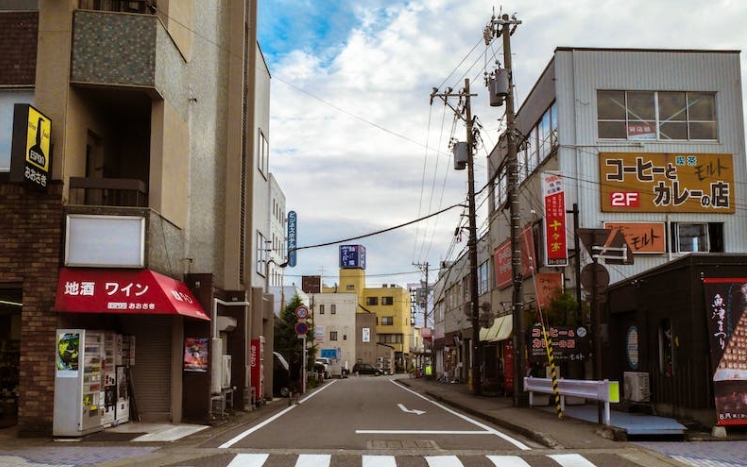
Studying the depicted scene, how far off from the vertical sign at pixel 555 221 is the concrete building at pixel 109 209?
34.6ft

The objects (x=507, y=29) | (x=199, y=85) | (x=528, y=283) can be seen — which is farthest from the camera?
(x=528, y=283)

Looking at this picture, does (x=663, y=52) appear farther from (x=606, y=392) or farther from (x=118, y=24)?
(x=118, y=24)

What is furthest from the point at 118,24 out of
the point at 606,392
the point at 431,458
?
the point at 606,392

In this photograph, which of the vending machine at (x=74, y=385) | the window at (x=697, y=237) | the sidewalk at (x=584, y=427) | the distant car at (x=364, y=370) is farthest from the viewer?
the distant car at (x=364, y=370)

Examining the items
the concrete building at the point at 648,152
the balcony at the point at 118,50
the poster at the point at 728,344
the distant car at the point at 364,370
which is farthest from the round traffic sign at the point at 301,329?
the distant car at the point at 364,370

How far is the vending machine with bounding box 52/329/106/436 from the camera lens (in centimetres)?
1338

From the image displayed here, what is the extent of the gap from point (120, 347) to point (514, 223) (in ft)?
40.9

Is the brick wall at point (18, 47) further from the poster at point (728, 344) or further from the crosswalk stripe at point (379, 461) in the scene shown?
the poster at point (728, 344)

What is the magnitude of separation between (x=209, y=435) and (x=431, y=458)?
5495 millimetres

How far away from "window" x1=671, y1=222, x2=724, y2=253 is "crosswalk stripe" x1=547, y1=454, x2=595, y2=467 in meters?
16.9

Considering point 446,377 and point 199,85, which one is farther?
point 446,377

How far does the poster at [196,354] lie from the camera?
17.0m

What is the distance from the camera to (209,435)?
14641 millimetres

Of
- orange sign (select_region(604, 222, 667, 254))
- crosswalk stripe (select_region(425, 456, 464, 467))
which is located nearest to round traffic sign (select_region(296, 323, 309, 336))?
orange sign (select_region(604, 222, 667, 254))
